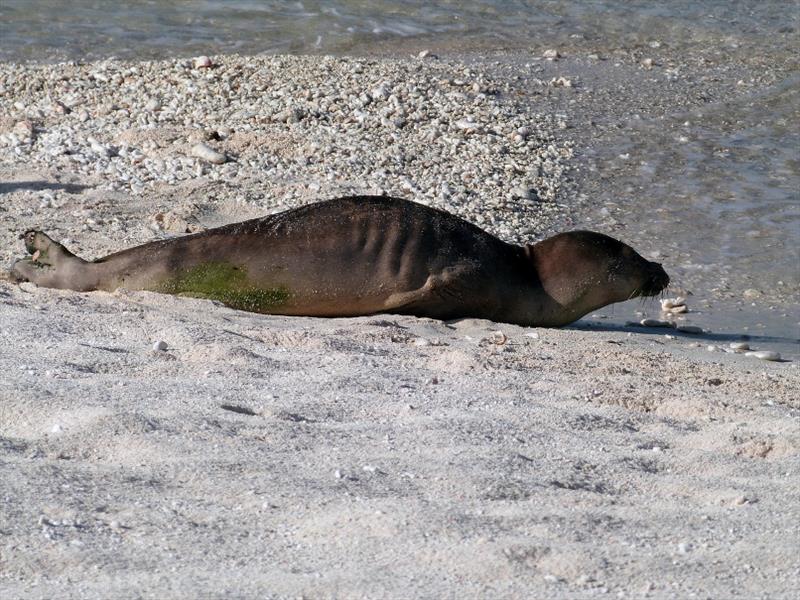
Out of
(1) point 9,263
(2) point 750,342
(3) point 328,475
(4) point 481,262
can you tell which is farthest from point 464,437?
(1) point 9,263

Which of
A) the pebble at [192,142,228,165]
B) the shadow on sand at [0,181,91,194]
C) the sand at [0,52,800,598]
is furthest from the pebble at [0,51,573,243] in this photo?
the sand at [0,52,800,598]

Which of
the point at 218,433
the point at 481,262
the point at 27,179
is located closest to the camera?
the point at 218,433

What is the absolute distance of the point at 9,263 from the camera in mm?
6332

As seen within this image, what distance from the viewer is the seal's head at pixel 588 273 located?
630 cm

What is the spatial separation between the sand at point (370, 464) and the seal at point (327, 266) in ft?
1.37

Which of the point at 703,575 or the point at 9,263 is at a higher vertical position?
the point at 703,575

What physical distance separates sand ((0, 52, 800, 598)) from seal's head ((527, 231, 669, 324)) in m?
→ 0.87

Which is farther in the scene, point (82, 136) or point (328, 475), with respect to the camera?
point (82, 136)

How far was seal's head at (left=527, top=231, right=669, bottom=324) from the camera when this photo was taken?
6.30 metres

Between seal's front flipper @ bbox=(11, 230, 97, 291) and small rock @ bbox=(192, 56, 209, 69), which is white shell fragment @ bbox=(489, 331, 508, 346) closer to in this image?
seal's front flipper @ bbox=(11, 230, 97, 291)

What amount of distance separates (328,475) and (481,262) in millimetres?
2877

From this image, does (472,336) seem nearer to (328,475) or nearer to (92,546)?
(328,475)

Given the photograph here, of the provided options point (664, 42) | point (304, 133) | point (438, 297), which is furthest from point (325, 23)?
point (438, 297)

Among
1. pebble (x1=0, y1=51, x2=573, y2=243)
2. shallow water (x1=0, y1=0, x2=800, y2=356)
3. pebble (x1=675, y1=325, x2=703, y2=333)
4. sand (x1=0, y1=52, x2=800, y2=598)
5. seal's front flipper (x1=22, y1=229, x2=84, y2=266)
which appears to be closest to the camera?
sand (x1=0, y1=52, x2=800, y2=598)
